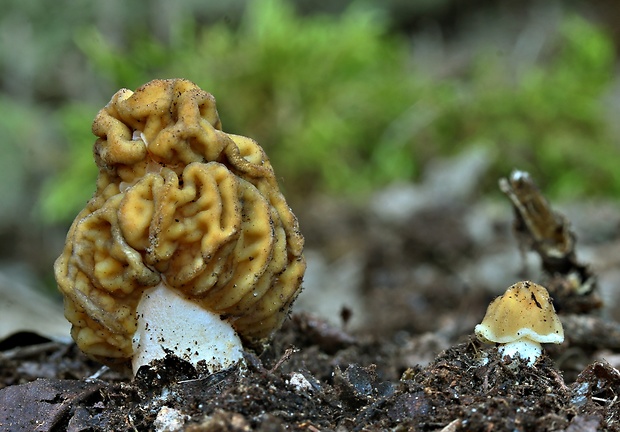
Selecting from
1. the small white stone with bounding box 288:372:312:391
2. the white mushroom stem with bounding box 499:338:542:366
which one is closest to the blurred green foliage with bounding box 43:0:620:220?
the white mushroom stem with bounding box 499:338:542:366

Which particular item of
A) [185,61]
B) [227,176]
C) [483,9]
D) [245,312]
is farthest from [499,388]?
[483,9]

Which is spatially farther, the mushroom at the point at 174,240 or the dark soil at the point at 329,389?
the mushroom at the point at 174,240

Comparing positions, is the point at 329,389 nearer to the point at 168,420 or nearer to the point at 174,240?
the point at 168,420

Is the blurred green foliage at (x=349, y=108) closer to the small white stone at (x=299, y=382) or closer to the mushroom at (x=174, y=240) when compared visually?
the mushroom at (x=174, y=240)

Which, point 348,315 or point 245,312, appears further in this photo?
point 348,315

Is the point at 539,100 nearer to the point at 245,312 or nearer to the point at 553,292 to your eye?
the point at 553,292

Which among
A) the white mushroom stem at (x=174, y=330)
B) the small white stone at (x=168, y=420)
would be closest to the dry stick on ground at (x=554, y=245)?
the white mushroom stem at (x=174, y=330)
